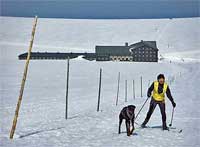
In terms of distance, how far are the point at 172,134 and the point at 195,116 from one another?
3.43m

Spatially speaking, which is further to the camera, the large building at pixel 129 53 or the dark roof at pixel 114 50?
the dark roof at pixel 114 50

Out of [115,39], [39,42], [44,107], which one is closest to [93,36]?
[115,39]

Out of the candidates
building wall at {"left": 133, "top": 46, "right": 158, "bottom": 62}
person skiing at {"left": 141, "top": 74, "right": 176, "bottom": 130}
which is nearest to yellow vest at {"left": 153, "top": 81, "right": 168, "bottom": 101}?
person skiing at {"left": 141, "top": 74, "right": 176, "bottom": 130}

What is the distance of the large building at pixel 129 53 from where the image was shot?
373 feet

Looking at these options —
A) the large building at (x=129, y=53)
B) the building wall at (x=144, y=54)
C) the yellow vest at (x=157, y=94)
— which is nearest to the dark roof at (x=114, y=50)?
the large building at (x=129, y=53)

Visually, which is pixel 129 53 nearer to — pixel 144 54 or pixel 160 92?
pixel 144 54

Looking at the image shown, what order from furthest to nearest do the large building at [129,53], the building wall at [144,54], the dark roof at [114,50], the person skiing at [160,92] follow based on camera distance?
1. the dark roof at [114,50]
2. the large building at [129,53]
3. the building wall at [144,54]
4. the person skiing at [160,92]

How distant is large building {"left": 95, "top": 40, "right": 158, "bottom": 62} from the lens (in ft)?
373

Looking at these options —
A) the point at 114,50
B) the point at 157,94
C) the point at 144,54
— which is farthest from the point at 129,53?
the point at 157,94

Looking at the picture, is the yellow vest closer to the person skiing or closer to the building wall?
the person skiing

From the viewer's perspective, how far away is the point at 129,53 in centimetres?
11762

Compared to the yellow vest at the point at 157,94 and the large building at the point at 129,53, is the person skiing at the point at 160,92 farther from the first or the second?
the large building at the point at 129,53

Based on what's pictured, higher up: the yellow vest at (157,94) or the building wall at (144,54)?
the building wall at (144,54)

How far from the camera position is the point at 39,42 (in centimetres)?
16250
